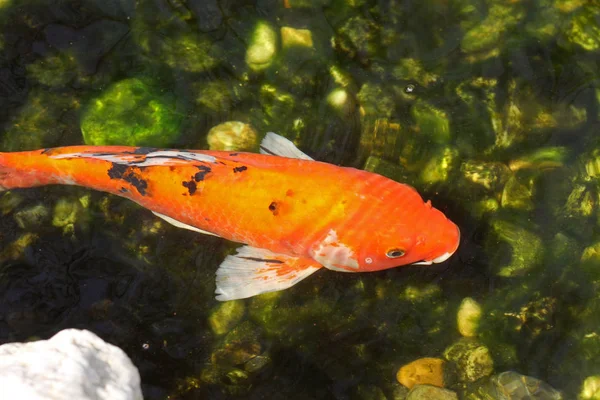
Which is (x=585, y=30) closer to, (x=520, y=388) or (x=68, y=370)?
(x=520, y=388)

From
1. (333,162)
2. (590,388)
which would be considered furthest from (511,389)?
(333,162)

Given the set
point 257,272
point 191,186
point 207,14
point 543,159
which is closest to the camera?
point 191,186

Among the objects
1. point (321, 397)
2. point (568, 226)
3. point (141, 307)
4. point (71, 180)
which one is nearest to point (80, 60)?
point (71, 180)

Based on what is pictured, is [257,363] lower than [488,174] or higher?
lower

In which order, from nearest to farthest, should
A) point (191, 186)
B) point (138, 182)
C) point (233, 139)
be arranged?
point (191, 186), point (138, 182), point (233, 139)

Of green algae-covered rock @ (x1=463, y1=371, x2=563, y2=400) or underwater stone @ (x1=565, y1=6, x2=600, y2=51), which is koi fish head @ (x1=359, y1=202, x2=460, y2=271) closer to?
green algae-covered rock @ (x1=463, y1=371, x2=563, y2=400)

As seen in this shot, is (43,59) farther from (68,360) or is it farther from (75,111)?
(68,360)

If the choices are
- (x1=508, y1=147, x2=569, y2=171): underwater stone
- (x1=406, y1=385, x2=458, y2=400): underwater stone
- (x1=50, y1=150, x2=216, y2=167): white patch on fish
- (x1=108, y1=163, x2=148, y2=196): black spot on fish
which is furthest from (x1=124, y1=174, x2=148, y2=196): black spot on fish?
(x1=508, y1=147, x2=569, y2=171): underwater stone

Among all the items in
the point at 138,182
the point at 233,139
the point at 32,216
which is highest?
the point at 138,182
